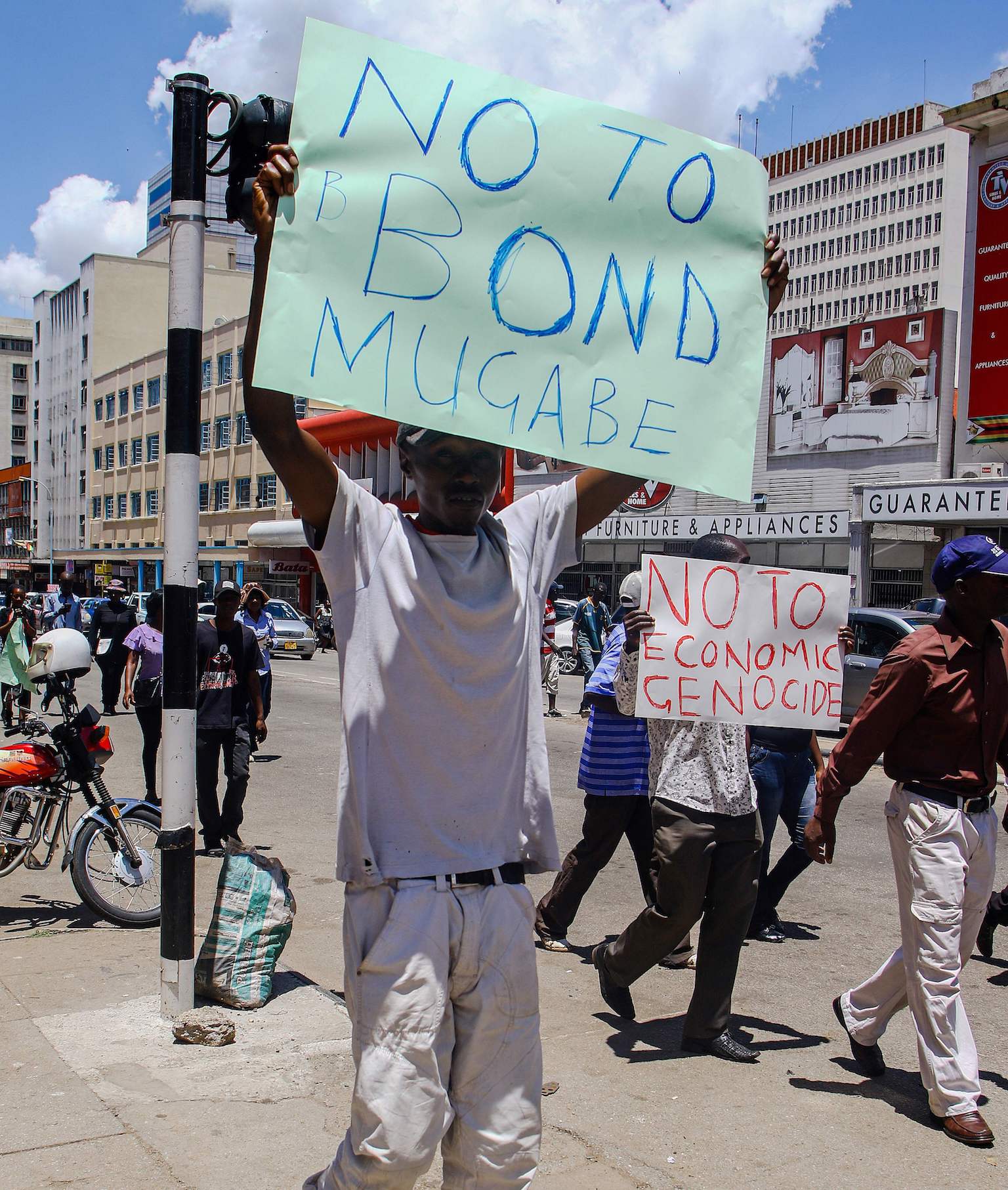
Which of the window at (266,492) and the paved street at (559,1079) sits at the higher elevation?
the window at (266,492)

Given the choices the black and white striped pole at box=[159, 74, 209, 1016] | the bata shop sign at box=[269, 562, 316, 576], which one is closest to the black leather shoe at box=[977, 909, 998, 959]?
the black and white striped pole at box=[159, 74, 209, 1016]

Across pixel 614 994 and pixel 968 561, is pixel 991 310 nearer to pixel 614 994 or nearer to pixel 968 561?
pixel 968 561

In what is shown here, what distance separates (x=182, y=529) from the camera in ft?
14.8

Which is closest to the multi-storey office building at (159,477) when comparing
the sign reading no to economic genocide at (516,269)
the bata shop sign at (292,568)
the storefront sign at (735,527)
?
the bata shop sign at (292,568)

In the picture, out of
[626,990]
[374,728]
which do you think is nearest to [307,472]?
[374,728]

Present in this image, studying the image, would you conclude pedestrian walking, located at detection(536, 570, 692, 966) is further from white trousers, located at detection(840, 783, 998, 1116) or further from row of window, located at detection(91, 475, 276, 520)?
row of window, located at detection(91, 475, 276, 520)

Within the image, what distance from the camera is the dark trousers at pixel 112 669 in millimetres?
16709

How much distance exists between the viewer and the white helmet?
624 centimetres

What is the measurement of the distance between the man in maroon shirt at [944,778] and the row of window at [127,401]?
2625 inches

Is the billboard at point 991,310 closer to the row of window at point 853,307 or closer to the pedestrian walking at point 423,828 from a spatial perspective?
the pedestrian walking at point 423,828

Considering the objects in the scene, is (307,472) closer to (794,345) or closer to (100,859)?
(100,859)

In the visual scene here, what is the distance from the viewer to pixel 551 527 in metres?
2.73

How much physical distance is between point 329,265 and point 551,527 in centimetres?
76

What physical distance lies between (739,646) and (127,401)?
7370 centimetres
